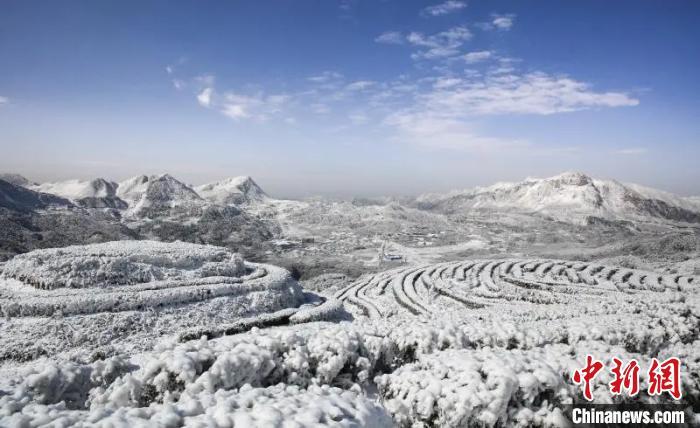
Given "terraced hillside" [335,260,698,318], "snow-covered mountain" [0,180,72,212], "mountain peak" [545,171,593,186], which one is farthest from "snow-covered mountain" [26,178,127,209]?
"mountain peak" [545,171,593,186]

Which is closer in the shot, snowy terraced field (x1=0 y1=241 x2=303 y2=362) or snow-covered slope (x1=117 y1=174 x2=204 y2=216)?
snowy terraced field (x1=0 y1=241 x2=303 y2=362)

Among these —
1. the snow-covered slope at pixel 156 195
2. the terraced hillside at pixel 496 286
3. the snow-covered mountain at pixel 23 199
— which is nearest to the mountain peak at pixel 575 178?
the terraced hillside at pixel 496 286

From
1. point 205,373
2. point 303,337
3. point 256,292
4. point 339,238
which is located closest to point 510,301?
point 256,292

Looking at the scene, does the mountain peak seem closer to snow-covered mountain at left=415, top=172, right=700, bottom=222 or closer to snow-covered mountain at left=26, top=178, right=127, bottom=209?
snow-covered mountain at left=415, top=172, right=700, bottom=222

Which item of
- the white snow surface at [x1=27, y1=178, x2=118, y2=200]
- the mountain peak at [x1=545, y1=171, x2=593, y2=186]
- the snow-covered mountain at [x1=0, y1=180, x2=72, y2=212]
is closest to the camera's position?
the snow-covered mountain at [x1=0, y1=180, x2=72, y2=212]

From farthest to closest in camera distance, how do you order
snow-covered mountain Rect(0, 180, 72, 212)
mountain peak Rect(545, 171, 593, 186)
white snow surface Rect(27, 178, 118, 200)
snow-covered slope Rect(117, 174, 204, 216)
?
mountain peak Rect(545, 171, 593, 186)
white snow surface Rect(27, 178, 118, 200)
snow-covered slope Rect(117, 174, 204, 216)
snow-covered mountain Rect(0, 180, 72, 212)

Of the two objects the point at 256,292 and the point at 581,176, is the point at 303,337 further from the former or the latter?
the point at 581,176

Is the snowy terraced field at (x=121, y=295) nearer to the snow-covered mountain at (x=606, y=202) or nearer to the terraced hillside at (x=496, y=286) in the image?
the terraced hillside at (x=496, y=286)
